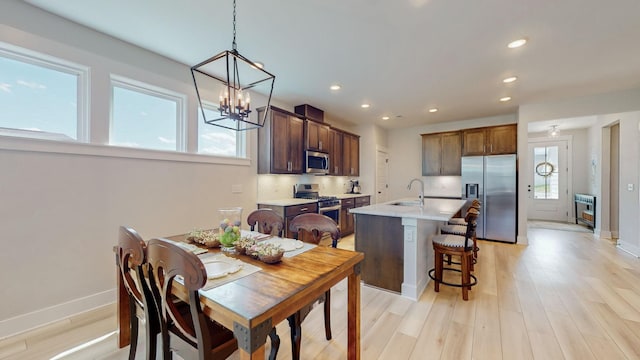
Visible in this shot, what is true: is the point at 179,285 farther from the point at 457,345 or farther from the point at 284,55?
the point at 284,55

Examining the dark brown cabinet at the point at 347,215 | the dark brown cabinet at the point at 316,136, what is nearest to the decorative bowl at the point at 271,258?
the dark brown cabinet at the point at 316,136

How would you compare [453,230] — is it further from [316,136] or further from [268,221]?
[316,136]

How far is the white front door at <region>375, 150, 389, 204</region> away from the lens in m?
6.42

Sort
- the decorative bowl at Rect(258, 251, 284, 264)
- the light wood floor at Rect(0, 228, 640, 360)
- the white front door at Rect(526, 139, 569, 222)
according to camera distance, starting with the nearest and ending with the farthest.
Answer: the decorative bowl at Rect(258, 251, 284, 264), the light wood floor at Rect(0, 228, 640, 360), the white front door at Rect(526, 139, 569, 222)

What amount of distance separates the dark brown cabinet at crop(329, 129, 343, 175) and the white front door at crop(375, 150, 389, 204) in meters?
1.31

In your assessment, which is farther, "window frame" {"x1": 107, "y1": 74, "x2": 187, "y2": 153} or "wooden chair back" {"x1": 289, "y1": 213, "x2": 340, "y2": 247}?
"window frame" {"x1": 107, "y1": 74, "x2": 187, "y2": 153}

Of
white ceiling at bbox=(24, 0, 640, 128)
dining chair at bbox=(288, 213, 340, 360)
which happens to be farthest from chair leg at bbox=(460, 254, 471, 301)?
white ceiling at bbox=(24, 0, 640, 128)

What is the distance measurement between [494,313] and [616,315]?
1054mm

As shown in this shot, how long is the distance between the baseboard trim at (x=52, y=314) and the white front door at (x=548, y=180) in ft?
29.3

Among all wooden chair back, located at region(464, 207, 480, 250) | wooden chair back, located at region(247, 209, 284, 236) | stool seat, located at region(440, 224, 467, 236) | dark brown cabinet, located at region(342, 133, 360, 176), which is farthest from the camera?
dark brown cabinet, located at region(342, 133, 360, 176)

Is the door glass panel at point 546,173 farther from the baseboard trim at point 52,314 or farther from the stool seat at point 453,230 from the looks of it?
the baseboard trim at point 52,314

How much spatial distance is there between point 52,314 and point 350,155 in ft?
17.0

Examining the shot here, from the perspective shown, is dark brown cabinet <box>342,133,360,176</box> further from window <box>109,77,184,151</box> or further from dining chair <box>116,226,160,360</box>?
dining chair <box>116,226,160,360</box>

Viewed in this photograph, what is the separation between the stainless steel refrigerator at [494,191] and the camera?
4758 mm
